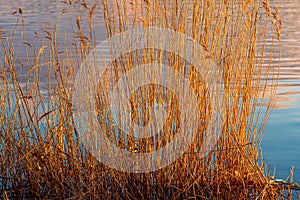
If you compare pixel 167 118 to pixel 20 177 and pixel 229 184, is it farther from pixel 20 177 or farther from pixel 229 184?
pixel 20 177

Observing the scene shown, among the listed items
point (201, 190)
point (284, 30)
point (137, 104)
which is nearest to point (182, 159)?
point (201, 190)

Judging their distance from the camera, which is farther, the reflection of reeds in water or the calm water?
the calm water

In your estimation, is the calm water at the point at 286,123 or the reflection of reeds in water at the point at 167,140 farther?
the calm water at the point at 286,123

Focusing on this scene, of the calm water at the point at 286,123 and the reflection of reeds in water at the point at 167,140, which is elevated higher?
the reflection of reeds in water at the point at 167,140

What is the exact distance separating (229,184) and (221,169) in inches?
4.2

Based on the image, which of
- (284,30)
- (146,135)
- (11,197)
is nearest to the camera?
(146,135)

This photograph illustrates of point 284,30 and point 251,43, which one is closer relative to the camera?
point 251,43

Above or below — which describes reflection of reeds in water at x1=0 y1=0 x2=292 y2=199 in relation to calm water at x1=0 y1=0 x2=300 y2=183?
above

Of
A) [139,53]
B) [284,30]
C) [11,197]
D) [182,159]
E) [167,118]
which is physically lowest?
[284,30]

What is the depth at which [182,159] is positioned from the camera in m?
3.58

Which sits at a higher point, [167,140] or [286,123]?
[167,140]

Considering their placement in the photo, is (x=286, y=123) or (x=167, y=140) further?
(x=286, y=123)

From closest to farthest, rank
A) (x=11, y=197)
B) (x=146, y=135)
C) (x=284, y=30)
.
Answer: (x=146, y=135) < (x=11, y=197) < (x=284, y=30)

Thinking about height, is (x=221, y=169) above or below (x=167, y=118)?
below
